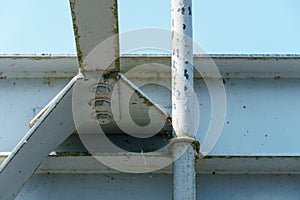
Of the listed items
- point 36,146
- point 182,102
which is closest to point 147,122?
point 182,102

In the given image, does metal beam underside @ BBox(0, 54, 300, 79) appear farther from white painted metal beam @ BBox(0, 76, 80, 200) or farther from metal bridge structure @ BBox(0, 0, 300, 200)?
white painted metal beam @ BBox(0, 76, 80, 200)

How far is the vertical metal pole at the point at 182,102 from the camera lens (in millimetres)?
1519

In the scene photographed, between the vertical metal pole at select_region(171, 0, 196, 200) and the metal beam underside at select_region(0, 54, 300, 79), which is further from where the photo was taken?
the metal beam underside at select_region(0, 54, 300, 79)

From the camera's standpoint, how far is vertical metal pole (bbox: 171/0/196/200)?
1519 millimetres

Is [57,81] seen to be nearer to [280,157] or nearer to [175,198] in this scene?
[175,198]

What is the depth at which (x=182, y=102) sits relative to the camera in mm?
1588

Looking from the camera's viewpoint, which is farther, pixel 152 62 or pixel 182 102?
pixel 152 62

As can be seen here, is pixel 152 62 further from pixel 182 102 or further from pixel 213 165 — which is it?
pixel 213 165

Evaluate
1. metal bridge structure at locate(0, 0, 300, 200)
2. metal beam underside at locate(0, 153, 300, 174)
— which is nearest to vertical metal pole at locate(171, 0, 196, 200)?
metal bridge structure at locate(0, 0, 300, 200)

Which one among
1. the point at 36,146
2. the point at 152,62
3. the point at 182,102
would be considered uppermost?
the point at 152,62

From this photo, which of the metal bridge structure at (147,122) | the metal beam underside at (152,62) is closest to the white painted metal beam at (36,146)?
the metal bridge structure at (147,122)

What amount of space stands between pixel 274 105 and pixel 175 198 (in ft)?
1.84

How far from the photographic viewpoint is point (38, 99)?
6.07 ft

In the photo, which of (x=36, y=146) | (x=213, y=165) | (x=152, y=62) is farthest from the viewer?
(x=152, y=62)
